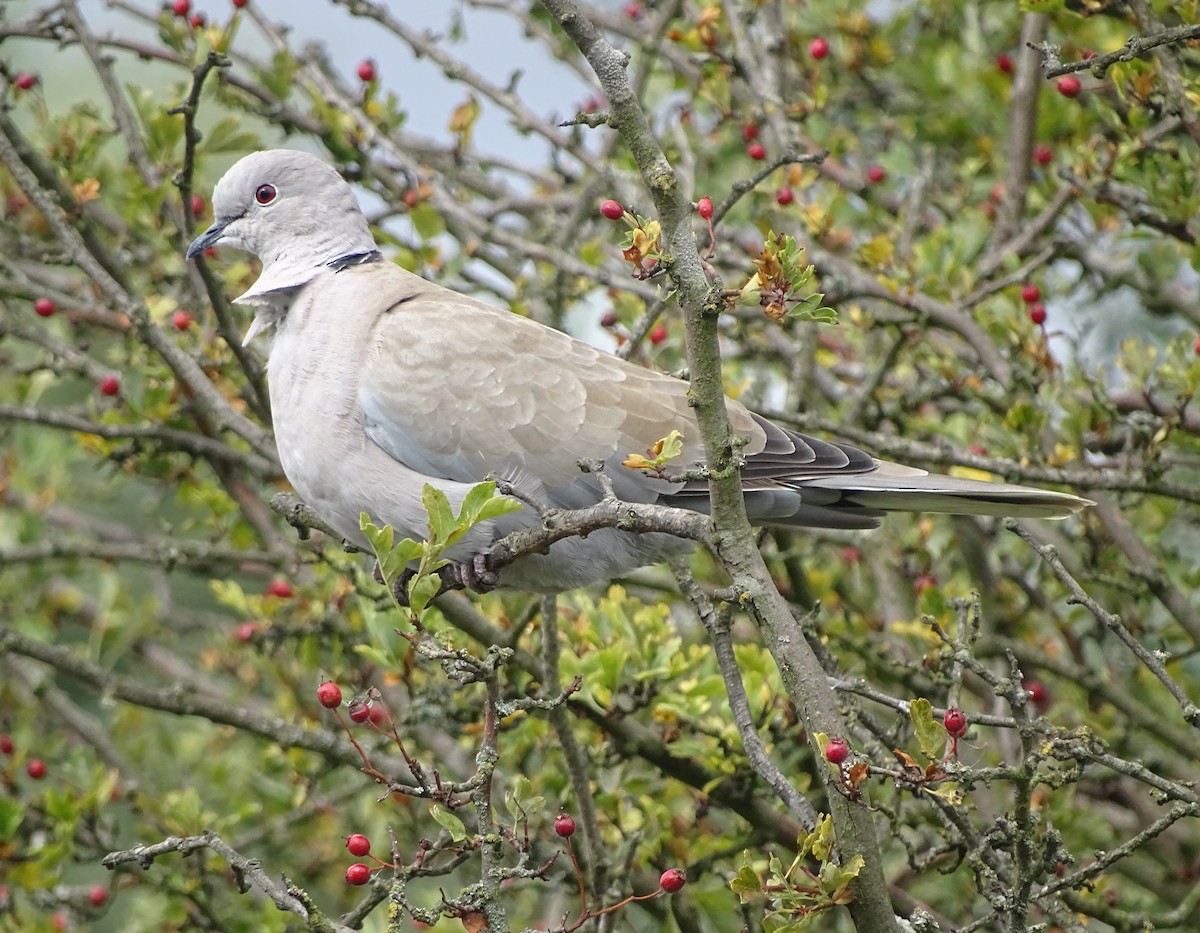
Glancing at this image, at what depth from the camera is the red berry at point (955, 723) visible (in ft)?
7.40

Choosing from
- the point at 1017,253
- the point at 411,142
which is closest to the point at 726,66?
the point at 1017,253

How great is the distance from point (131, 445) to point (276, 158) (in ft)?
3.70

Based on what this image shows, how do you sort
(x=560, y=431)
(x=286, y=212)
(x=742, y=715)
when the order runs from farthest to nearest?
(x=286, y=212) → (x=560, y=431) → (x=742, y=715)

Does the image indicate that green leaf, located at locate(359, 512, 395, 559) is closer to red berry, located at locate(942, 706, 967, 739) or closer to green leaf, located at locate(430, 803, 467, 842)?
green leaf, located at locate(430, 803, 467, 842)

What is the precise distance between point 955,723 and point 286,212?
8.44 feet

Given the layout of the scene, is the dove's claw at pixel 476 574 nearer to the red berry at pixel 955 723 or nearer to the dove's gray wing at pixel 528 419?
the dove's gray wing at pixel 528 419

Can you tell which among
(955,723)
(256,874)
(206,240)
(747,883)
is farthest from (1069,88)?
(256,874)

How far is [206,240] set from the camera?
12.7 feet

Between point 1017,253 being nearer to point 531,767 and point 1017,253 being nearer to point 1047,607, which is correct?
point 1047,607

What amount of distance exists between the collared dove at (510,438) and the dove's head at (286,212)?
1.43 feet

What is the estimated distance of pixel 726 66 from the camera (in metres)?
4.59

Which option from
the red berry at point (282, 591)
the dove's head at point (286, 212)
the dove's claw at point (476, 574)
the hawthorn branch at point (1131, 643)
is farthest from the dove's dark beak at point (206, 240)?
the hawthorn branch at point (1131, 643)

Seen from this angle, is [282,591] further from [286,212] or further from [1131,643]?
[1131,643]

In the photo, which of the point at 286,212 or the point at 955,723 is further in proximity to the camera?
the point at 286,212
